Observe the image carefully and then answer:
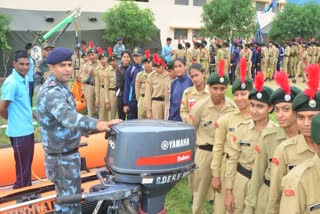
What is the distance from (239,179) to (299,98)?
40.3 inches

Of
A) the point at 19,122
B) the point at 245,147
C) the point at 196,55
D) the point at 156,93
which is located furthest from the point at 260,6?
the point at 245,147

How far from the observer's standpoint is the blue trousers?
13.4ft

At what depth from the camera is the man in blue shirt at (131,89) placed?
7.30m

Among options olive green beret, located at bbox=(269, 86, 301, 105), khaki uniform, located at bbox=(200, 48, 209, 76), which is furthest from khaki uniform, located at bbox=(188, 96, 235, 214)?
khaki uniform, located at bbox=(200, 48, 209, 76)

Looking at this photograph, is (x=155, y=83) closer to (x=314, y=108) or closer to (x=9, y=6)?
(x=314, y=108)

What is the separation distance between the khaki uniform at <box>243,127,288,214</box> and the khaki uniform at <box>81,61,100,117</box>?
19.8 feet

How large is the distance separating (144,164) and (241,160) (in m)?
1.12

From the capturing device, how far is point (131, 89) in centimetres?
730

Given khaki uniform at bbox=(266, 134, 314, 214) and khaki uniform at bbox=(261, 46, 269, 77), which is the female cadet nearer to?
khaki uniform at bbox=(266, 134, 314, 214)

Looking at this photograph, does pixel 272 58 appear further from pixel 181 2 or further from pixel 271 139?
pixel 271 139

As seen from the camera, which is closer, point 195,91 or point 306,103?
point 306,103

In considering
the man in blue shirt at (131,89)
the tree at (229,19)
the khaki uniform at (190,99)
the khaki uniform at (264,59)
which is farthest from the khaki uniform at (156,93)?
the tree at (229,19)

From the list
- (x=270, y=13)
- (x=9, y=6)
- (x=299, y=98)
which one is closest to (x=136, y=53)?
(x=299, y=98)

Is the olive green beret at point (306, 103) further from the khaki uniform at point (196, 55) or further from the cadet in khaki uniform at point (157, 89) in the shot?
the khaki uniform at point (196, 55)
